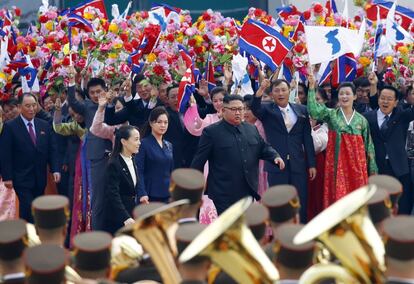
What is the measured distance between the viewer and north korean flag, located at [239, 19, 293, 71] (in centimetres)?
Result: 1127

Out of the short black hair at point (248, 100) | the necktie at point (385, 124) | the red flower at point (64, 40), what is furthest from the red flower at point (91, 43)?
the necktie at point (385, 124)

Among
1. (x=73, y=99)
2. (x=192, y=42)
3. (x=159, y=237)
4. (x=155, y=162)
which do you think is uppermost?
(x=159, y=237)

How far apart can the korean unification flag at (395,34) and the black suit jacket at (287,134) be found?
5.20 ft

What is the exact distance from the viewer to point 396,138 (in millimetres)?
10727

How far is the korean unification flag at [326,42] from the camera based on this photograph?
11039mm

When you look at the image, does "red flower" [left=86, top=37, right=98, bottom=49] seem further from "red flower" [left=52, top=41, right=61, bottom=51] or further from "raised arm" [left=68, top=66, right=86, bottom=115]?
"raised arm" [left=68, top=66, right=86, bottom=115]

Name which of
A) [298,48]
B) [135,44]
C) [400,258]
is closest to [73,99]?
[135,44]

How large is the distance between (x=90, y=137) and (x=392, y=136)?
2469 mm

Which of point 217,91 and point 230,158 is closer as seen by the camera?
point 230,158

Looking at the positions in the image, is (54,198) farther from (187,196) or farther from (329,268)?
(329,268)

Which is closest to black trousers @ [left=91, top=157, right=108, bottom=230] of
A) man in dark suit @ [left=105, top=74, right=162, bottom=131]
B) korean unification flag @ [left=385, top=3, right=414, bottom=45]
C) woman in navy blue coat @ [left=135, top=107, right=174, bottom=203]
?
man in dark suit @ [left=105, top=74, right=162, bottom=131]

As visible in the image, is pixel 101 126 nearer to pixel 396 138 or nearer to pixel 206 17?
pixel 206 17

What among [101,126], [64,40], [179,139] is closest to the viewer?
[101,126]

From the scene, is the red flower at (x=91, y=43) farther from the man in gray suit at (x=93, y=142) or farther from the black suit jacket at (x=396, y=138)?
the black suit jacket at (x=396, y=138)
